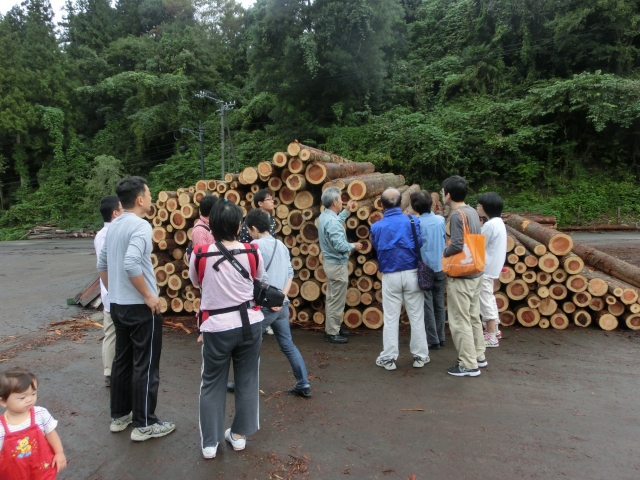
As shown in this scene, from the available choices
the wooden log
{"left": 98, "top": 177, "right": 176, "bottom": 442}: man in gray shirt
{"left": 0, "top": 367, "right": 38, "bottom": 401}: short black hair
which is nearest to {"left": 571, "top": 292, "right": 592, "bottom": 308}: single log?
the wooden log

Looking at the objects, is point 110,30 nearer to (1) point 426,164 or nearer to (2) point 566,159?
(1) point 426,164

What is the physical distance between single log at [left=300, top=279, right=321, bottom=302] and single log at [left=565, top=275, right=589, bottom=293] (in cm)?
352

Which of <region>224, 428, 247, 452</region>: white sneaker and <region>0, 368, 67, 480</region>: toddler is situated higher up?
<region>0, 368, 67, 480</region>: toddler

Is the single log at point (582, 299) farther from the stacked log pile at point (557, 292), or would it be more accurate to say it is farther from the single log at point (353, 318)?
the single log at point (353, 318)

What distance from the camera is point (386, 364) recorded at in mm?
4906

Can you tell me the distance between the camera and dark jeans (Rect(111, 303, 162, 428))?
3453mm

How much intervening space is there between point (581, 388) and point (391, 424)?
2.10m

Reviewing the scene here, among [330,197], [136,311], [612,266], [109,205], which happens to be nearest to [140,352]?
[136,311]

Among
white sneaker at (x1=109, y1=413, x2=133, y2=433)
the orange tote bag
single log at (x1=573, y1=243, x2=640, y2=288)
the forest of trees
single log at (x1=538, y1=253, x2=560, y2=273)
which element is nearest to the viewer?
white sneaker at (x1=109, y1=413, x2=133, y2=433)

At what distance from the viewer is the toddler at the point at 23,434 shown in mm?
2324

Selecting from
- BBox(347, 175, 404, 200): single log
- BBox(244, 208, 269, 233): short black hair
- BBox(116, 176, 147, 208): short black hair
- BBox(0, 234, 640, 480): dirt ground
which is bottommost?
BBox(0, 234, 640, 480): dirt ground

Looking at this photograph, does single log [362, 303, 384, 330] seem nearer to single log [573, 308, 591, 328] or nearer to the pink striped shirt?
single log [573, 308, 591, 328]

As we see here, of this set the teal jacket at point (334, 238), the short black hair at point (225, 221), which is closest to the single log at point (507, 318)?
the teal jacket at point (334, 238)

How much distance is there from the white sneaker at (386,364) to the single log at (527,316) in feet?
→ 8.29
